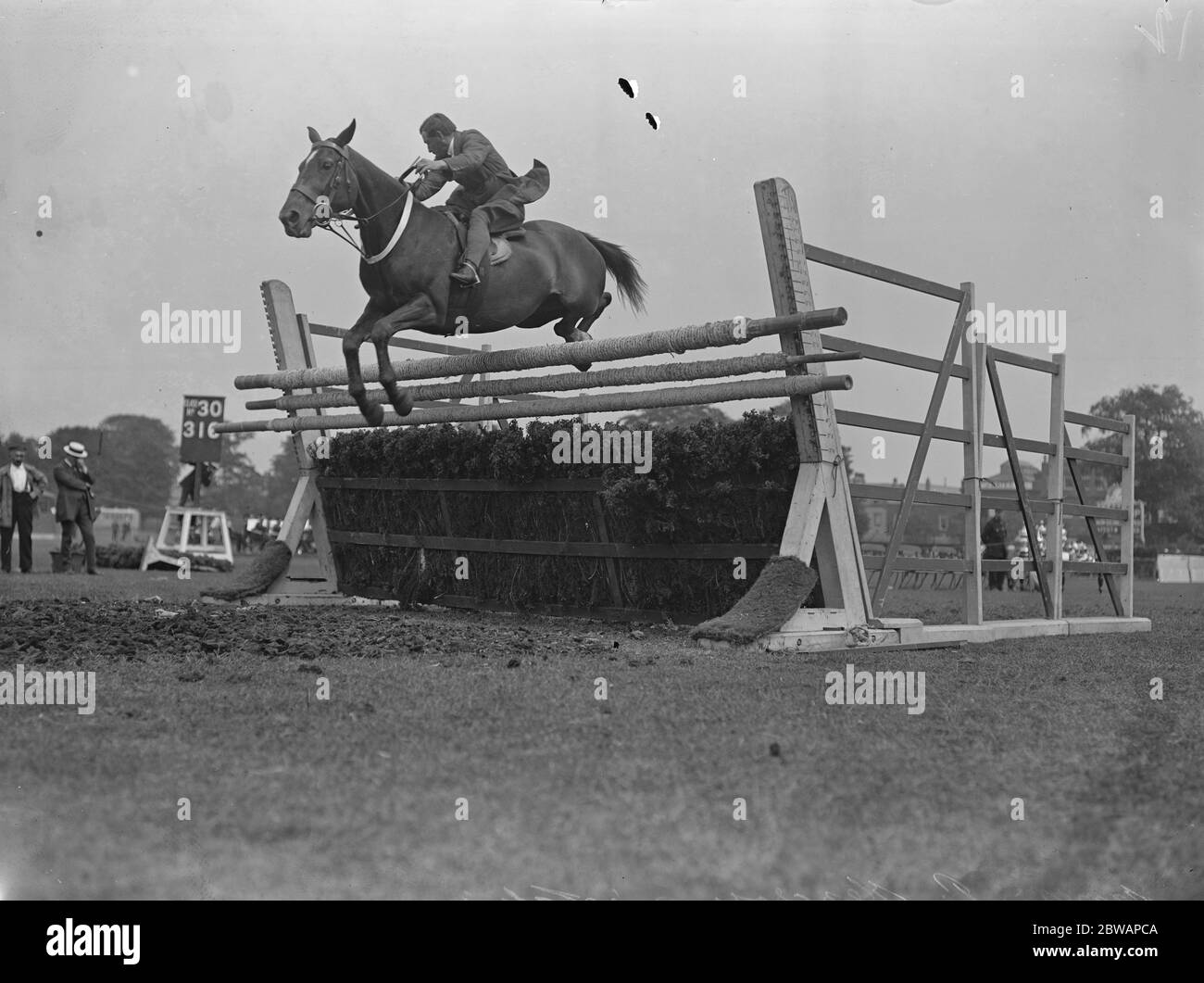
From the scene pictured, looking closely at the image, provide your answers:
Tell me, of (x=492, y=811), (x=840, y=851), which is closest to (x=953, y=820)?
(x=840, y=851)

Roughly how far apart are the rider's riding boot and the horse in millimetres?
74

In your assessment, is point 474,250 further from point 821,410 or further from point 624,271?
point 821,410

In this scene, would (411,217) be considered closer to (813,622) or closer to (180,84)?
(180,84)

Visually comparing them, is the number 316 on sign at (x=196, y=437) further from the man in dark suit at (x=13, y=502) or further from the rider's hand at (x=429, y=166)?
the rider's hand at (x=429, y=166)

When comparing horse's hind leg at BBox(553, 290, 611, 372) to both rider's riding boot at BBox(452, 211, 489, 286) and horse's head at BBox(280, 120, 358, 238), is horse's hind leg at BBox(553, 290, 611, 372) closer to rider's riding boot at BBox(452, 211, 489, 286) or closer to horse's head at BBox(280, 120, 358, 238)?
rider's riding boot at BBox(452, 211, 489, 286)

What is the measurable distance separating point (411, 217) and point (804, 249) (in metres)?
2.49

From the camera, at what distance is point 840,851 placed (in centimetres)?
271

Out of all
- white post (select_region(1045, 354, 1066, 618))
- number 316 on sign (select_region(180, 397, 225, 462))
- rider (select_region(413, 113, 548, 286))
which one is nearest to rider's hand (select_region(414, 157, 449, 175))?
rider (select_region(413, 113, 548, 286))

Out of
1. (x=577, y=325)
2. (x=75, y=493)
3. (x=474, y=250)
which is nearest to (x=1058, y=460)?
(x=577, y=325)

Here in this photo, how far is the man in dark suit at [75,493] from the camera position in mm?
17344

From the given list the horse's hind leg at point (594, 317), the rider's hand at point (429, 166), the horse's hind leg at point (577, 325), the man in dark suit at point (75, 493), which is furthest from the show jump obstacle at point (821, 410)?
the man in dark suit at point (75, 493)

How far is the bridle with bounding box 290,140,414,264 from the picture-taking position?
709 centimetres

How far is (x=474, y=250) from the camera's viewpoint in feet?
25.5

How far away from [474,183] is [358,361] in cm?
151
